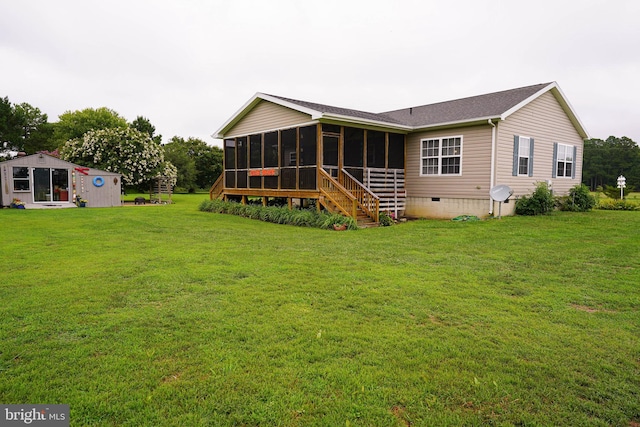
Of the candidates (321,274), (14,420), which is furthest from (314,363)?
(321,274)

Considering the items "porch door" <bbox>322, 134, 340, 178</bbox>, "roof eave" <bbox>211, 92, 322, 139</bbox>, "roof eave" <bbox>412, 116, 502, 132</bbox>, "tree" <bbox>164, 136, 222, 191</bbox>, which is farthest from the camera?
"tree" <bbox>164, 136, 222, 191</bbox>

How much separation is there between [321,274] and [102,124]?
46.2 meters

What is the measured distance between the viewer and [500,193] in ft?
40.8

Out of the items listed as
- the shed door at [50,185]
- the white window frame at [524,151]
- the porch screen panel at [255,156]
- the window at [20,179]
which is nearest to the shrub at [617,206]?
the white window frame at [524,151]

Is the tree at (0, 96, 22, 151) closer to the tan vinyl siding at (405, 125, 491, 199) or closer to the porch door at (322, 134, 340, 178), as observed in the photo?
A: the porch door at (322, 134, 340, 178)

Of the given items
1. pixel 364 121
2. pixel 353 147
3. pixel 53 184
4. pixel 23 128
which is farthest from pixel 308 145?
pixel 23 128

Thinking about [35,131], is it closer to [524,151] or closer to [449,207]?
[449,207]

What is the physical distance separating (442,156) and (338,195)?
457 cm

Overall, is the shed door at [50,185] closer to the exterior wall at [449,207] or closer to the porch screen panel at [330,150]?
the porch screen panel at [330,150]

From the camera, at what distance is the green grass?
8.18 ft

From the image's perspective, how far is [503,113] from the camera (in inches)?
499

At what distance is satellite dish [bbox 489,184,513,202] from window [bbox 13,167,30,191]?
21.0 metres

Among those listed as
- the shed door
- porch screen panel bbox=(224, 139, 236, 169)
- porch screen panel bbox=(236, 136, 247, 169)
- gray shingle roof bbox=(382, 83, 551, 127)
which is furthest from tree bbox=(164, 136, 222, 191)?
gray shingle roof bbox=(382, 83, 551, 127)

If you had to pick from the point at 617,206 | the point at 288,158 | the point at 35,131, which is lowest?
the point at 617,206
